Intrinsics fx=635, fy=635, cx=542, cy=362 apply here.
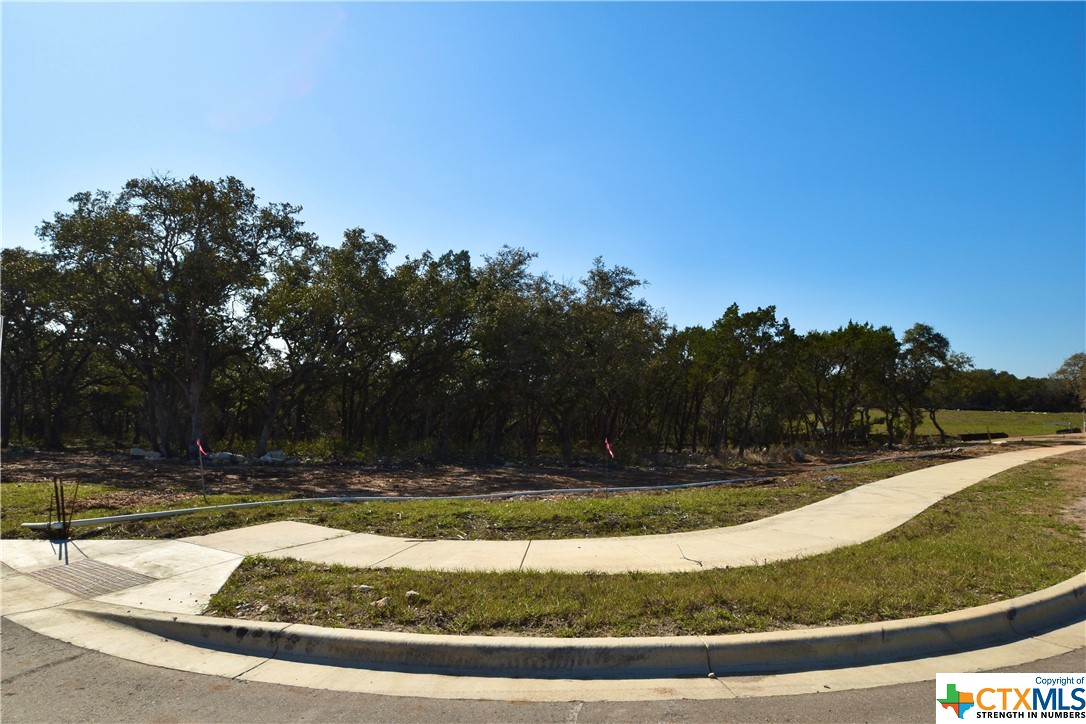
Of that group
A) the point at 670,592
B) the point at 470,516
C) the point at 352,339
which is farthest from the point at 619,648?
the point at 352,339

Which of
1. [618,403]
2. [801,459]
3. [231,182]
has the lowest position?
[801,459]

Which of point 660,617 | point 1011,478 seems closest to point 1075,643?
point 660,617

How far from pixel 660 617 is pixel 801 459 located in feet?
83.6

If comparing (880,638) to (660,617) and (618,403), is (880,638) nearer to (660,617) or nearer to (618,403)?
(660,617)

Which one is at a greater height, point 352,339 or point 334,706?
point 352,339

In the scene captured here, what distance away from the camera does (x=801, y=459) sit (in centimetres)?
2822

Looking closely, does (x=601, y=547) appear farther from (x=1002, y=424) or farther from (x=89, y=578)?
(x=1002, y=424)

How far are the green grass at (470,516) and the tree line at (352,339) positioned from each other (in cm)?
1183

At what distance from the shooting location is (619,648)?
4578 millimetres

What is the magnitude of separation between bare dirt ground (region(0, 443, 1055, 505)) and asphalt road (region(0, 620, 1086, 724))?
8407 millimetres

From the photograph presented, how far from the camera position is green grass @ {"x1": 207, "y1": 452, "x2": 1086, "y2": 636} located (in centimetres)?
508

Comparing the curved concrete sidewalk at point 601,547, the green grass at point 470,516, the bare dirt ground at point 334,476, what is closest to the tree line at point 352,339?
the bare dirt ground at point 334,476

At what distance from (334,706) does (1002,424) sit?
69282 mm

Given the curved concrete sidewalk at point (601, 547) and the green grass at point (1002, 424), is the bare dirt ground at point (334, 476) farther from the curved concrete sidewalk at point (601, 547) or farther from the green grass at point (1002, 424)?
the green grass at point (1002, 424)
